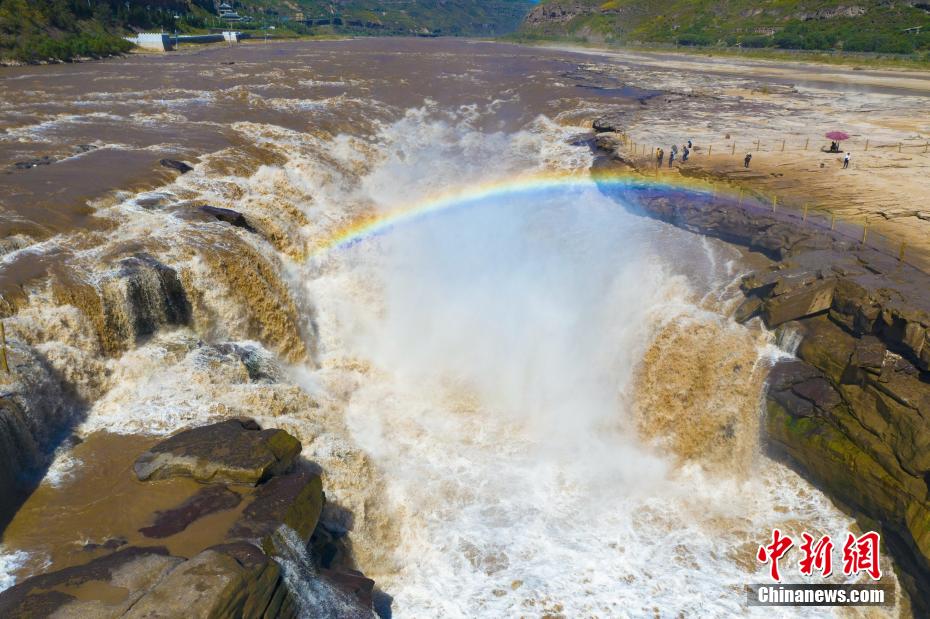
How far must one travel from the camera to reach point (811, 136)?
110 feet

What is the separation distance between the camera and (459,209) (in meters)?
25.9

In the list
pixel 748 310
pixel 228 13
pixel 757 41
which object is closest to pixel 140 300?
pixel 748 310

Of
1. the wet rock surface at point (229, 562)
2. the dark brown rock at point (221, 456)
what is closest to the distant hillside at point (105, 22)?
the dark brown rock at point (221, 456)

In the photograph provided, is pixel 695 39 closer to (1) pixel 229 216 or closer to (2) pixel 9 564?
(1) pixel 229 216

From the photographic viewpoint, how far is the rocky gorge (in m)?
11.8

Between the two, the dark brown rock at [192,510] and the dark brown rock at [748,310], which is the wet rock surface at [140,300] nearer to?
the dark brown rock at [192,510]

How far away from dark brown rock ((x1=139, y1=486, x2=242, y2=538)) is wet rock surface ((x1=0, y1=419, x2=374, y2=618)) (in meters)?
0.02

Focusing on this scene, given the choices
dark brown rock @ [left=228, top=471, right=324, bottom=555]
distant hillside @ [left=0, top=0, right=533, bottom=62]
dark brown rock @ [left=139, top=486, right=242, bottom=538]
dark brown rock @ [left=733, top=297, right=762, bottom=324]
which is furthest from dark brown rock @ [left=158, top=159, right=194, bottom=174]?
distant hillside @ [left=0, top=0, right=533, bottom=62]

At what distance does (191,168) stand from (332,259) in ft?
21.3

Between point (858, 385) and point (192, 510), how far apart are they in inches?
526

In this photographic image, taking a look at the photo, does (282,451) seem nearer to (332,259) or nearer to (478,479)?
(478,479)

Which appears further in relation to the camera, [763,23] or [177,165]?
[763,23]

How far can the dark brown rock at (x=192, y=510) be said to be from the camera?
30.7ft

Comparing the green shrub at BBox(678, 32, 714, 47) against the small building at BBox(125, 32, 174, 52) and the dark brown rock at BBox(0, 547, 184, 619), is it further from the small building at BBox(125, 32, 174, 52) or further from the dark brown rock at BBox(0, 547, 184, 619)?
the dark brown rock at BBox(0, 547, 184, 619)
